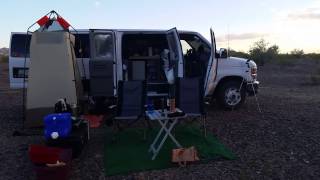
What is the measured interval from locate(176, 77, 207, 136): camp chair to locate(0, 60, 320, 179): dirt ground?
652 millimetres

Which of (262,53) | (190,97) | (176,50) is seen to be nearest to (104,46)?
(176,50)

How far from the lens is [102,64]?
912 centimetres

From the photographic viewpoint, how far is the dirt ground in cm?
556

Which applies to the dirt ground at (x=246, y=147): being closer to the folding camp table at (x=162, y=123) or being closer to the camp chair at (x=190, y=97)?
the folding camp table at (x=162, y=123)

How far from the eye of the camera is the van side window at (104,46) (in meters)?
9.27

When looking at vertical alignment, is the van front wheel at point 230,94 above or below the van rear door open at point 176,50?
below

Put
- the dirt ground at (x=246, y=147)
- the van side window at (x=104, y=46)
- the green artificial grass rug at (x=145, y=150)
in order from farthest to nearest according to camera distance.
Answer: the van side window at (x=104, y=46) → the green artificial grass rug at (x=145, y=150) → the dirt ground at (x=246, y=147)

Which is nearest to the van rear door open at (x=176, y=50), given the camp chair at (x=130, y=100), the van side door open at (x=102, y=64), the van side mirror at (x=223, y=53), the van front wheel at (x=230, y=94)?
the van side mirror at (x=223, y=53)

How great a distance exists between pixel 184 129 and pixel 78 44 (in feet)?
10.6

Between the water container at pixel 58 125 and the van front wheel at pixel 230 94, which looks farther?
the van front wheel at pixel 230 94

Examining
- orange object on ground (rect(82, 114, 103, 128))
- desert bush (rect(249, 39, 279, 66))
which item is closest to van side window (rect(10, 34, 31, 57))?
orange object on ground (rect(82, 114, 103, 128))

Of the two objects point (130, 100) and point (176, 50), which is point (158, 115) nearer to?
point (130, 100)

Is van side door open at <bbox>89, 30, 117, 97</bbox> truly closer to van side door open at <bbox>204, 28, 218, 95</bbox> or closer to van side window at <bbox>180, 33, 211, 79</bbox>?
van side window at <bbox>180, 33, 211, 79</bbox>

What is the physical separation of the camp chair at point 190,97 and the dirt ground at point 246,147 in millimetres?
652
